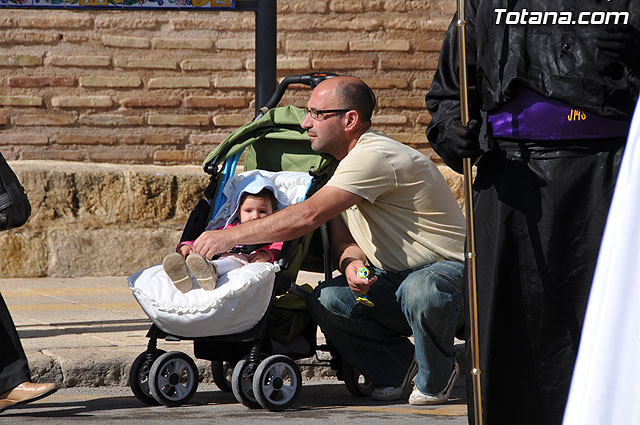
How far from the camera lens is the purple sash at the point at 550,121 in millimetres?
3217

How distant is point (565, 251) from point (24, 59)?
7.75m

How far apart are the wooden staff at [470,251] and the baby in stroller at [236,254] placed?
1.71 metres

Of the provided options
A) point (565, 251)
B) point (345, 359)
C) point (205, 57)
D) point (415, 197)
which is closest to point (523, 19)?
point (565, 251)

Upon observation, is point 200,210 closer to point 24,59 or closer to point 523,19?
point 523,19

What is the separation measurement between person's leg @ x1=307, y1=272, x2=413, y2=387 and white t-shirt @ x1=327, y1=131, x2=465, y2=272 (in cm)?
14

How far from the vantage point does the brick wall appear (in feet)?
33.4

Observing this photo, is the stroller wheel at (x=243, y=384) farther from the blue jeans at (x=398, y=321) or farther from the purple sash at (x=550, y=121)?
the purple sash at (x=550, y=121)

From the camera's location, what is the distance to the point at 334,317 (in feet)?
16.9

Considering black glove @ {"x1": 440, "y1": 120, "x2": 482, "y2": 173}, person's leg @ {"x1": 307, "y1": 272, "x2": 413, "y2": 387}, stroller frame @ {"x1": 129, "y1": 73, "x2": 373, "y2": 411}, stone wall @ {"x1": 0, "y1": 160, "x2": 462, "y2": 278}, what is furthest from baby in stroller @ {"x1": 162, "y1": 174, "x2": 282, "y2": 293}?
stone wall @ {"x1": 0, "y1": 160, "x2": 462, "y2": 278}

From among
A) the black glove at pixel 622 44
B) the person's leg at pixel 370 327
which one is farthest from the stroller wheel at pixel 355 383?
the black glove at pixel 622 44

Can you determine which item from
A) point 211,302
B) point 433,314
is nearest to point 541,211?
point 433,314

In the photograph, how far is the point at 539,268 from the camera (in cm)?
327

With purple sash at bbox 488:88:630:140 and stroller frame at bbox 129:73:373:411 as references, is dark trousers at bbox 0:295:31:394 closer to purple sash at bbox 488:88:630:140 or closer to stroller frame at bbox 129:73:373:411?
stroller frame at bbox 129:73:373:411

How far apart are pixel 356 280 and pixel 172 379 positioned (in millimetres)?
904
